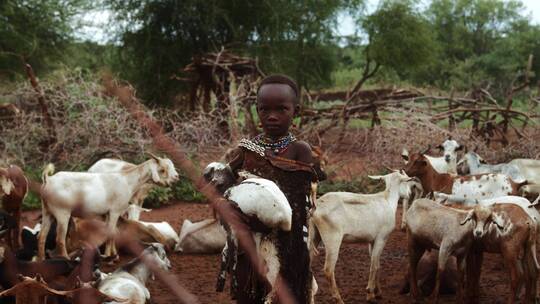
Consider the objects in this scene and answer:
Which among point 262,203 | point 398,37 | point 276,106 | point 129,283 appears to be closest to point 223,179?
point 276,106

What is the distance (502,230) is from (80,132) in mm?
8689

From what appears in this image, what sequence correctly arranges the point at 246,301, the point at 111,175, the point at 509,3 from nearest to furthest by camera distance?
the point at 246,301 < the point at 111,175 < the point at 509,3

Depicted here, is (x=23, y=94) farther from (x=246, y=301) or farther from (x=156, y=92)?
(x=246, y=301)

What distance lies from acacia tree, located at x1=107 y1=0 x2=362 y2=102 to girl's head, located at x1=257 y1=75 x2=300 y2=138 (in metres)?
14.9

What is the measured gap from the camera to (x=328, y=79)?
969 inches

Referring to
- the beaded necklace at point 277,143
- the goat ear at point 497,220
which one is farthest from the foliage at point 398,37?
the beaded necklace at point 277,143

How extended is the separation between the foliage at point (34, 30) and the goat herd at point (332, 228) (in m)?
9.98

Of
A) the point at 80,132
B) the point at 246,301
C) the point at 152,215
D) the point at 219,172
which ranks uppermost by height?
the point at 219,172

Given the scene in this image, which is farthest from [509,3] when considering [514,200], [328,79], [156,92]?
[514,200]

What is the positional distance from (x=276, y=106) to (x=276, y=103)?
2 cm

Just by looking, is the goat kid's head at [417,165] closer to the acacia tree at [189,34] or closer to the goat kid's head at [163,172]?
the goat kid's head at [163,172]

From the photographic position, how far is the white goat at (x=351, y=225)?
6.50 meters

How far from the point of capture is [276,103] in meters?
2.87

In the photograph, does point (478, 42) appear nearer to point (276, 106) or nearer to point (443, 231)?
point (443, 231)
